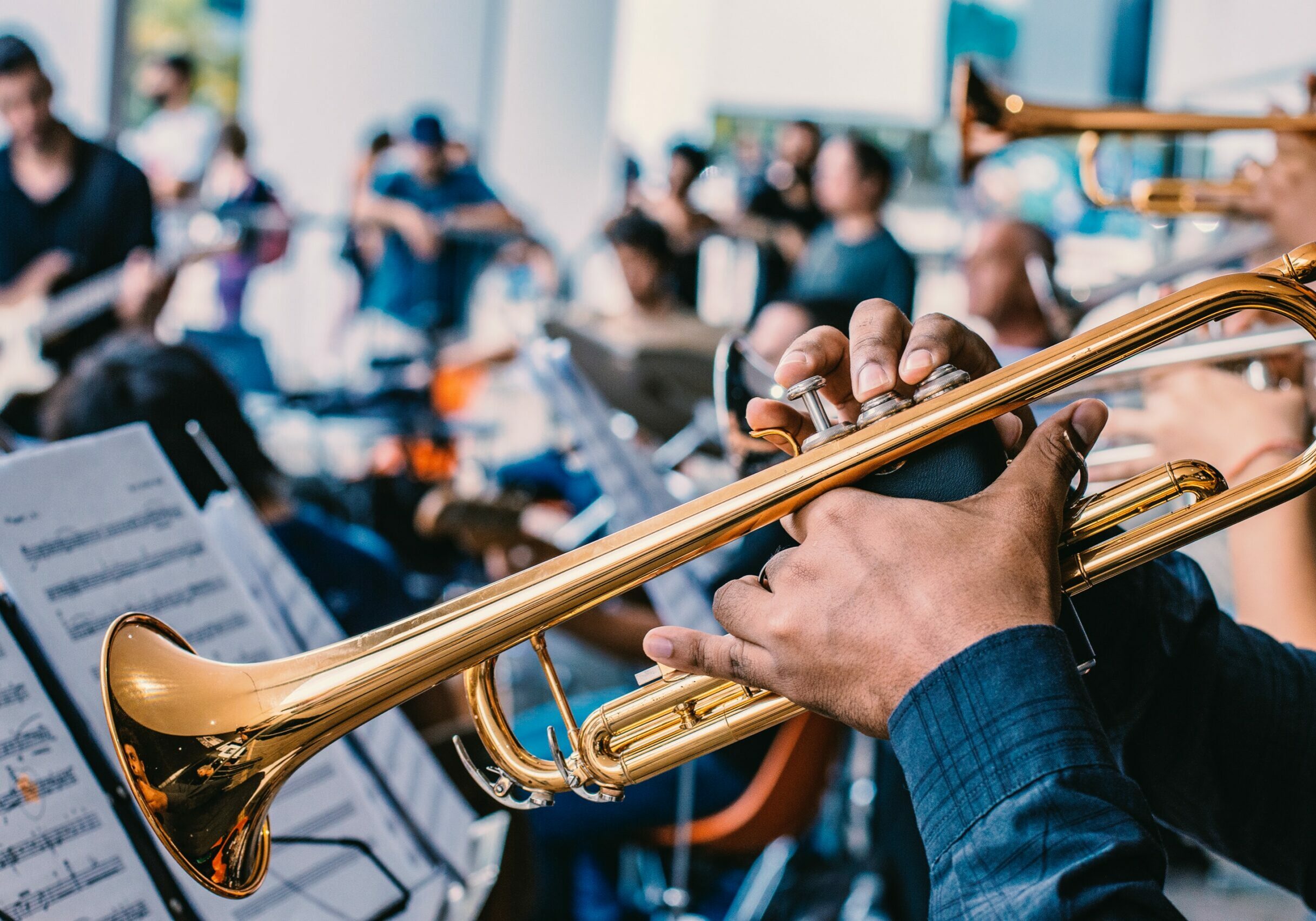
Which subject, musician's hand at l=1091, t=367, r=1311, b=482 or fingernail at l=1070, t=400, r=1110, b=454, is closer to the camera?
fingernail at l=1070, t=400, r=1110, b=454

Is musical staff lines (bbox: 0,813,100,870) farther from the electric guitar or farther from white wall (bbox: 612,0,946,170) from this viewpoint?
white wall (bbox: 612,0,946,170)

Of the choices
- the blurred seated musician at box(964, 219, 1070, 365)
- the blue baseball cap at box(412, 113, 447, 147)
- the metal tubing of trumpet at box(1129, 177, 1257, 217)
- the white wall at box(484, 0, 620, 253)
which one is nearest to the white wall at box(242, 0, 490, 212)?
the white wall at box(484, 0, 620, 253)

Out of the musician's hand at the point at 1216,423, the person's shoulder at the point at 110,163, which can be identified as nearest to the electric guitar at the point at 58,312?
the person's shoulder at the point at 110,163

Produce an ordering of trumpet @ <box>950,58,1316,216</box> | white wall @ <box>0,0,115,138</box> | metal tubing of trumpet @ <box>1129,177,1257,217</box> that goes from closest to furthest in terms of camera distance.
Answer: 1. trumpet @ <box>950,58,1316,216</box>
2. metal tubing of trumpet @ <box>1129,177,1257,217</box>
3. white wall @ <box>0,0,115,138</box>

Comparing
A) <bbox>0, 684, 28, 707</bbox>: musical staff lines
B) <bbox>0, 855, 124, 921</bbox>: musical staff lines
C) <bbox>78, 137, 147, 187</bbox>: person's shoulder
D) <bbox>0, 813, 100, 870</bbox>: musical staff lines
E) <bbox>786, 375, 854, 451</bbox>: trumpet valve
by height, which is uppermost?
<bbox>78, 137, 147, 187</bbox>: person's shoulder

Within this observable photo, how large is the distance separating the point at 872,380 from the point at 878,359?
0.07 ft

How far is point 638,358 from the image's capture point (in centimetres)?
341

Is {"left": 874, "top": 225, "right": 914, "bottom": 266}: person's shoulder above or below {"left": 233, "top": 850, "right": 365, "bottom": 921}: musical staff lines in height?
below

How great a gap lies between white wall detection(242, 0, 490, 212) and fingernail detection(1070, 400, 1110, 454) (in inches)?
269

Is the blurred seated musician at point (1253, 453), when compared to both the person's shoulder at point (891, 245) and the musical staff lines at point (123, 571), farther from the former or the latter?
→ the person's shoulder at point (891, 245)

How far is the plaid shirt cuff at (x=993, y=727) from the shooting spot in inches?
27.0

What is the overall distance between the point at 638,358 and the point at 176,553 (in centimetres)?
234

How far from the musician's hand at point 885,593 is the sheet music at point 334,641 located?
0.56 meters

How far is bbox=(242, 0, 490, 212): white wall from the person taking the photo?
22.7 feet
